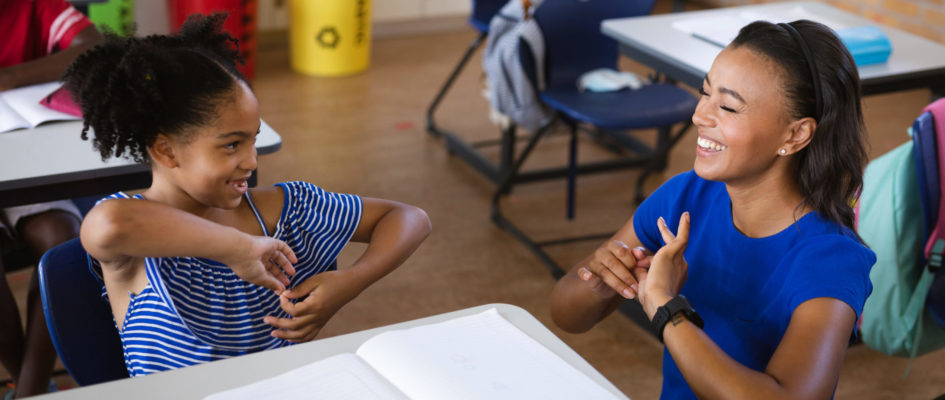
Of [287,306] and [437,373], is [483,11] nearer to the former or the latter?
[287,306]

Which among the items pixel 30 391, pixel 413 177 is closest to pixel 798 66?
pixel 30 391

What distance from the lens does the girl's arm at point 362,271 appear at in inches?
47.2

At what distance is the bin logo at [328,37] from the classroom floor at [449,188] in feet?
0.53

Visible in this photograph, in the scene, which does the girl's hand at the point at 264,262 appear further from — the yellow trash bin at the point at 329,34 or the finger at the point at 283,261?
the yellow trash bin at the point at 329,34

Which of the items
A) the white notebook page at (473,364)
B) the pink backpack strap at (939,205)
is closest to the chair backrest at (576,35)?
the pink backpack strap at (939,205)

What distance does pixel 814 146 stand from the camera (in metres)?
1.16

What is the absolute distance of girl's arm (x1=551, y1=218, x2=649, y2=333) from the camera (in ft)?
4.05

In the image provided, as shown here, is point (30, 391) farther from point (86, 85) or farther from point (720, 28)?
point (720, 28)

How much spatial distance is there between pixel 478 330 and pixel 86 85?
0.55 meters

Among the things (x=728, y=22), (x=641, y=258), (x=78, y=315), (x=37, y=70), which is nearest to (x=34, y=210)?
(x=37, y=70)

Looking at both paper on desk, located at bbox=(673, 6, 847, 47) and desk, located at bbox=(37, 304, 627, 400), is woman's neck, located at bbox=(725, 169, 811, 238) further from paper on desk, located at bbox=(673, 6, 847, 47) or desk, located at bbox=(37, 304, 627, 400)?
paper on desk, located at bbox=(673, 6, 847, 47)

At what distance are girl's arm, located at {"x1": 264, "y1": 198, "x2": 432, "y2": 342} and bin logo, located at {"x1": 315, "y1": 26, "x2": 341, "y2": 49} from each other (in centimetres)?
299

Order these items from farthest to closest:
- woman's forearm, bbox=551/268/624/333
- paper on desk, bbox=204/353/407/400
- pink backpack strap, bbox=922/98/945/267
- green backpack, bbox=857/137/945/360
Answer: green backpack, bbox=857/137/945/360, pink backpack strap, bbox=922/98/945/267, woman's forearm, bbox=551/268/624/333, paper on desk, bbox=204/353/407/400

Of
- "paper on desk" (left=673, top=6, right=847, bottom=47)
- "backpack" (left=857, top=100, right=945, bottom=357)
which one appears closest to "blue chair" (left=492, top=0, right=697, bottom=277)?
"paper on desk" (left=673, top=6, right=847, bottom=47)
